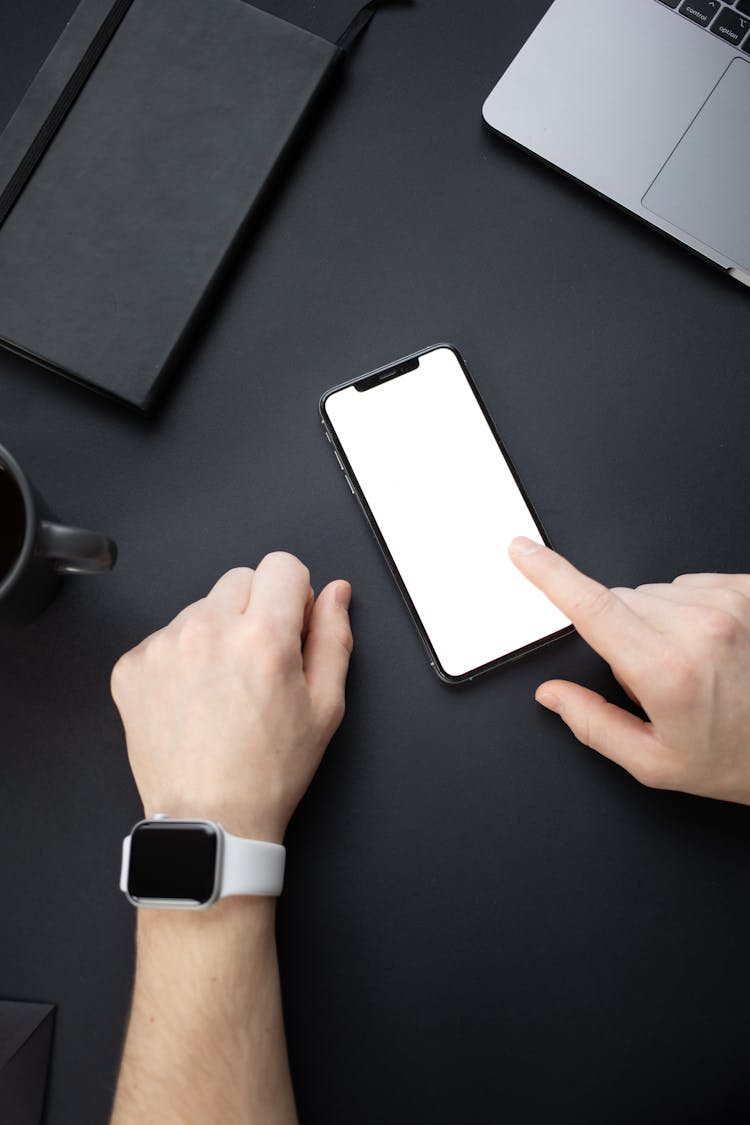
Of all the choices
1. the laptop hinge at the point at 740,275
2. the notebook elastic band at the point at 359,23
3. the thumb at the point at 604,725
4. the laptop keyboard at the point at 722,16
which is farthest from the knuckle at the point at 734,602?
the notebook elastic band at the point at 359,23

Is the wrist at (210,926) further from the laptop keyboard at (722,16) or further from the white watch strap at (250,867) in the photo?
the laptop keyboard at (722,16)

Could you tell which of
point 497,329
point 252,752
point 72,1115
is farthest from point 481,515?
point 72,1115

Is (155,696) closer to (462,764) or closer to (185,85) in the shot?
(462,764)

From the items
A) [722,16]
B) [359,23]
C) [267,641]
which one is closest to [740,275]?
[722,16]

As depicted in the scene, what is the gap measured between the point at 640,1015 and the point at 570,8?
38.0 inches

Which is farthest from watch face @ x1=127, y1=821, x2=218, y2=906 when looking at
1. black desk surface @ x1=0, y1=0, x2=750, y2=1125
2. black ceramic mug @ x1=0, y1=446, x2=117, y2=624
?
black ceramic mug @ x1=0, y1=446, x2=117, y2=624

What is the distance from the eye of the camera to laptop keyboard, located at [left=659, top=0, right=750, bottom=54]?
32.7 inches

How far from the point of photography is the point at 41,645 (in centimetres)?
82

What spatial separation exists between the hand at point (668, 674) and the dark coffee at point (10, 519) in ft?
1.34

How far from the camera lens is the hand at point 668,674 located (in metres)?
0.70

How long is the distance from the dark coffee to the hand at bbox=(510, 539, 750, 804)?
41 centimetres

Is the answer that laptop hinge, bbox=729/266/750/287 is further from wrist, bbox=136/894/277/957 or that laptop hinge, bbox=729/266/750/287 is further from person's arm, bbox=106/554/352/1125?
wrist, bbox=136/894/277/957

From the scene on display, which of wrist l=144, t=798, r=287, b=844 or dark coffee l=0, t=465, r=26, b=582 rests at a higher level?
dark coffee l=0, t=465, r=26, b=582

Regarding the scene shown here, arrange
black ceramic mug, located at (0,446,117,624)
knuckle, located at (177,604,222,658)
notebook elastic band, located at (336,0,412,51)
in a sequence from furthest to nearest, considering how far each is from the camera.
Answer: notebook elastic band, located at (336,0,412,51)
knuckle, located at (177,604,222,658)
black ceramic mug, located at (0,446,117,624)
